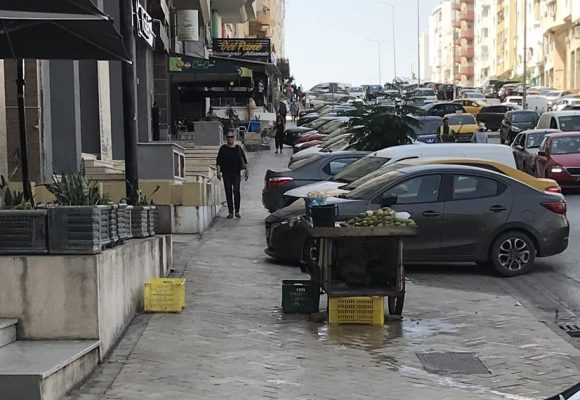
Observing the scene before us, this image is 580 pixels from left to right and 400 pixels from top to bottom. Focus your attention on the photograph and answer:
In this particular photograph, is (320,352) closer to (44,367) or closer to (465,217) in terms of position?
(44,367)

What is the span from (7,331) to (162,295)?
8.57 feet

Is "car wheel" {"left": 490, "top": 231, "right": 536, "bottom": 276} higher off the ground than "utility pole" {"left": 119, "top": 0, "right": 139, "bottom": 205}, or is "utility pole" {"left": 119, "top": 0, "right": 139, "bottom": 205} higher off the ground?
"utility pole" {"left": 119, "top": 0, "right": 139, "bottom": 205}

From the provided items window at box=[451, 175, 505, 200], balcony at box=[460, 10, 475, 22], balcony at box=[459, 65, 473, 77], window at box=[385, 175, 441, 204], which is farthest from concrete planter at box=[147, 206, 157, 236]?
balcony at box=[459, 65, 473, 77]

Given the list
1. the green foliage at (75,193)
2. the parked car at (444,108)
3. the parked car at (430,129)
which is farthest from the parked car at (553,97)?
the green foliage at (75,193)

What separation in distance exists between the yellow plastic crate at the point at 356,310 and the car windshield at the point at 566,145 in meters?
17.1

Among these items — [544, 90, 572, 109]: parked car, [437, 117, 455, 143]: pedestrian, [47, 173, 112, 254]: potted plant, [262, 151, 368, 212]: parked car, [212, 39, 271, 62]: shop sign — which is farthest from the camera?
[544, 90, 572, 109]: parked car

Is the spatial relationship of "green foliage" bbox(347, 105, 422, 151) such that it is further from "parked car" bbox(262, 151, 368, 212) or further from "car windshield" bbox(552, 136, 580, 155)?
"car windshield" bbox(552, 136, 580, 155)

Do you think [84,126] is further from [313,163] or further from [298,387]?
[298,387]

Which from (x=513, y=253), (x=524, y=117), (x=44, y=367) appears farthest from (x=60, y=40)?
(x=524, y=117)

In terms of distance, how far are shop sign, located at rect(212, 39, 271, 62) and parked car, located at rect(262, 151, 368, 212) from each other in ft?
99.5

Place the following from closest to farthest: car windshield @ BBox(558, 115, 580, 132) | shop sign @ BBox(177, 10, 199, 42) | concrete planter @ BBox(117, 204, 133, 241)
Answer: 1. concrete planter @ BBox(117, 204, 133, 241)
2. car windshield @ BBox(558, 115, 580, 132)
3. shop sign @ BBox(177, 10, 199, 42)

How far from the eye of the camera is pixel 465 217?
1341 cm

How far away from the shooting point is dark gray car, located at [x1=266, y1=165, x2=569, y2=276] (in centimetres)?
1338

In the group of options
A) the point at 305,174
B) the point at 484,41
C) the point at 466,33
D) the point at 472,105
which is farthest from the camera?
the point at 466,33
